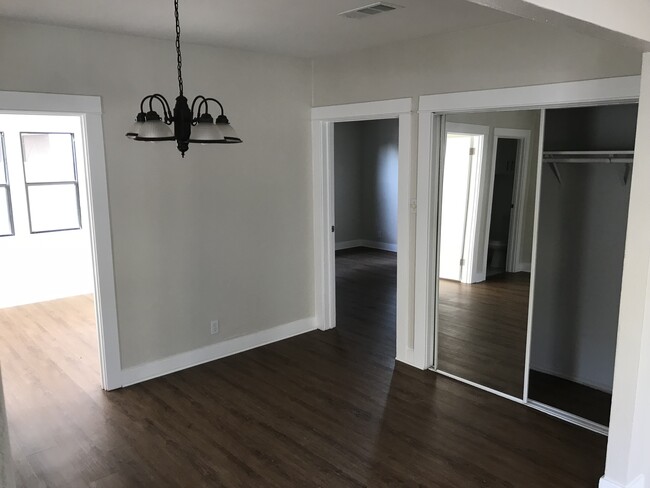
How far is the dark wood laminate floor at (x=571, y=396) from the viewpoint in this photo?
136 inches

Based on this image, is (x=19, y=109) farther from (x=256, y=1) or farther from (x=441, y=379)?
(x=441, y=379)

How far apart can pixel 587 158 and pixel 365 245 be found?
6602mm

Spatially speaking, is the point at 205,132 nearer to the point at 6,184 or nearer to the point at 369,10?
the point at 369,10

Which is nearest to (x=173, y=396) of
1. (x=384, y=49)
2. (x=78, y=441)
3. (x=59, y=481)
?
(x=78, y=441)

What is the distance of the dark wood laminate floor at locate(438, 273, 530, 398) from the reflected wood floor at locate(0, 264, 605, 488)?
21 centimetres

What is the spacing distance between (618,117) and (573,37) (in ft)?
1.82

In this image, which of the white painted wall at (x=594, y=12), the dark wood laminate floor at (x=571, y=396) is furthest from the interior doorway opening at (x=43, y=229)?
the white painted wall at (x=594, y=12)

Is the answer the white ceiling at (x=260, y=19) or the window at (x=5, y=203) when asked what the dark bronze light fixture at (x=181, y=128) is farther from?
the window at (x=5, y=203)

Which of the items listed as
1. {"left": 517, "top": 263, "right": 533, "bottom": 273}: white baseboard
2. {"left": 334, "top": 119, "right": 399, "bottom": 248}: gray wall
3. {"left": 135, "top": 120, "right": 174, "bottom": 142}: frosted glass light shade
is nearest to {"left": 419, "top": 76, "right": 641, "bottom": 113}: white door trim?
{"left": 517, "top": 263, "right": 533, "bottom": 273}: white baseboard

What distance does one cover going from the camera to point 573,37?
10.1 ft

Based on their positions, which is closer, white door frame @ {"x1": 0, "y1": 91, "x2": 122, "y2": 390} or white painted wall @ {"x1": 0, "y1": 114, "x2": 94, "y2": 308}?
white door frame @ {"x1": 0, "y1": 91, "x2": 122, "y2": 390}

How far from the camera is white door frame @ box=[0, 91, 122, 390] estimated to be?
3.38 meters

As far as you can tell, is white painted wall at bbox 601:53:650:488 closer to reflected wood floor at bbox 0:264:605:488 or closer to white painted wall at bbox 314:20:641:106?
reflected wood floor at bbox 0:264:605:488

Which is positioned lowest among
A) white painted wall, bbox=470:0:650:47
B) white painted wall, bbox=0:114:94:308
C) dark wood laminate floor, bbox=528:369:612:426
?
dark wood laminate floor, bbox=528:369:612:426
